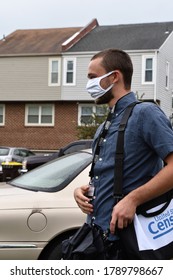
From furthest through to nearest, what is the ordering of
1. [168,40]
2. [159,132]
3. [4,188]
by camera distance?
[168,40], [4,188], [159,132]

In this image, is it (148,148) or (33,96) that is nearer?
(148,148)

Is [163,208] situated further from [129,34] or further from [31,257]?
[129,34]

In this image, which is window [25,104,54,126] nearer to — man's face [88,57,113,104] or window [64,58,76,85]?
window [64,58,76,85]

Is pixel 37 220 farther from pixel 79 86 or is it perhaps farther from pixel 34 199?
pixel 79 86

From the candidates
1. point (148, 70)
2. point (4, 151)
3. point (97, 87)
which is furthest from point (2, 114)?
point (97, 87)

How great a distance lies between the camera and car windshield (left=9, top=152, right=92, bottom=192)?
5198 millimetres

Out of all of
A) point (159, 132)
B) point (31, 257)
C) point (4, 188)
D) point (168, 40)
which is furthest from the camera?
point (168, 40)

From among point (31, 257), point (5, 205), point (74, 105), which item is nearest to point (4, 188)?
point (5, 205)

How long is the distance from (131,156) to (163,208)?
0.30 meters

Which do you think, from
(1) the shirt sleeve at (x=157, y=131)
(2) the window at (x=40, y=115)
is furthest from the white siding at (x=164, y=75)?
(1) the shirt sleeve at (x=157, y=131)

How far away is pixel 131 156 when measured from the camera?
273cm

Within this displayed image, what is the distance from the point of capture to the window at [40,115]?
3409 cm

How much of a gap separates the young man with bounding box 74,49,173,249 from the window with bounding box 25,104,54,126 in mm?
31019

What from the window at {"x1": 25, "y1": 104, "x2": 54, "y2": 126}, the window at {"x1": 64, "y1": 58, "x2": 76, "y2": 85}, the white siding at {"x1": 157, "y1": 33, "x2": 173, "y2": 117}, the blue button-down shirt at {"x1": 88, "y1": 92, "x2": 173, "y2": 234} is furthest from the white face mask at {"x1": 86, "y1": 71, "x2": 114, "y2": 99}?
the window at {"x1": 25, "y1": 104, "x2": 54, "y2": 126}
